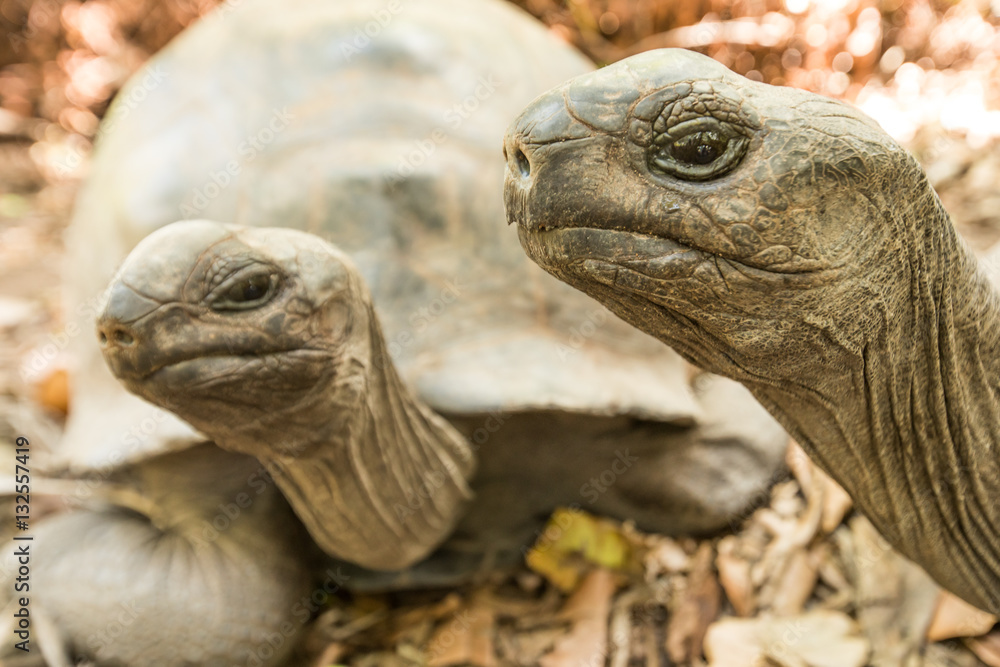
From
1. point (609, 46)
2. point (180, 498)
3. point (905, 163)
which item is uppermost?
point (905, 163)

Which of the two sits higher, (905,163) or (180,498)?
(905,163)

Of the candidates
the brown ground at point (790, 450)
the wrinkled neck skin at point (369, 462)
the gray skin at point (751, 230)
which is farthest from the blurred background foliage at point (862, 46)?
the wrinkled neck skin at point (369, 462)

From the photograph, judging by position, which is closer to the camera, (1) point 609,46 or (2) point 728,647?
(2) point 728,647

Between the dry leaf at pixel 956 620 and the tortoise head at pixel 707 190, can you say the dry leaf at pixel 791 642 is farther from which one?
the tortoise head at pixel 707 190

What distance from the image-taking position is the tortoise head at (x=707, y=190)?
113 cm

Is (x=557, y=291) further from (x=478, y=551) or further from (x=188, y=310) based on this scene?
(x=188, y=310)

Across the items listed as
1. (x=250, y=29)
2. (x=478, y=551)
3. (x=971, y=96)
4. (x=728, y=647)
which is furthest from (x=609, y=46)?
(x=728, y=647)

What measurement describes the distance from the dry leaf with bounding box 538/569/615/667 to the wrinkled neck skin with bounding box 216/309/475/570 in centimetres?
47

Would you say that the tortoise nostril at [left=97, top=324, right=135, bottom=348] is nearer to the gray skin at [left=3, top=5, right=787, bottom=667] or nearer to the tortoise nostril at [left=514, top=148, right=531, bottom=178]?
the gray skin at [left=3, top=5, right=787, bottom=667]

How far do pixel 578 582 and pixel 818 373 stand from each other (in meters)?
1.33

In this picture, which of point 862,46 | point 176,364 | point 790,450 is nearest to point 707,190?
point 176,364

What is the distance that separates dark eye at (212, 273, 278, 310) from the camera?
5.10ft

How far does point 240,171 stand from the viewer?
96.1 inches

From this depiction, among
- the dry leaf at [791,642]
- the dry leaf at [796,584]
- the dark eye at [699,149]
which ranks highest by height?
the dark eye at [699,149]
